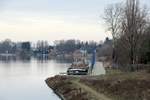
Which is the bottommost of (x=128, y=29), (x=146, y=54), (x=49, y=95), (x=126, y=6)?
(x=49, y=95)

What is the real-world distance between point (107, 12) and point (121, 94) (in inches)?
1954

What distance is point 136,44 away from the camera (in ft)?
→ 186

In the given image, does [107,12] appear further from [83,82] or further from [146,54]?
[83,82]

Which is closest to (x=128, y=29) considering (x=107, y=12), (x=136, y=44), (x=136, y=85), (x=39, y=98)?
(x=136, y=44)

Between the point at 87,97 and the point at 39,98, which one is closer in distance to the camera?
the point at 87,97

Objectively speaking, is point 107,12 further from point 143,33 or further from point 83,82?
point 83,82

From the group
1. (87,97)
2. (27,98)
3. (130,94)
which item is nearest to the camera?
(130,94)

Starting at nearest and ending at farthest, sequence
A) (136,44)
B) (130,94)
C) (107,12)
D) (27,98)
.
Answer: (130,94)
(27,98)
(136,44)
(107,12)

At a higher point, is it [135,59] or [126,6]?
[126,6]

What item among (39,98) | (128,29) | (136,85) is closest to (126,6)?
(128,29)

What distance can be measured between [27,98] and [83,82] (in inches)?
258

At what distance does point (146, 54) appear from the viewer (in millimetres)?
57406

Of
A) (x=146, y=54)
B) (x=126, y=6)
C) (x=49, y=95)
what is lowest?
(x=49, y=95)

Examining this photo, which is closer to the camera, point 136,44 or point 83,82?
point 83,82
